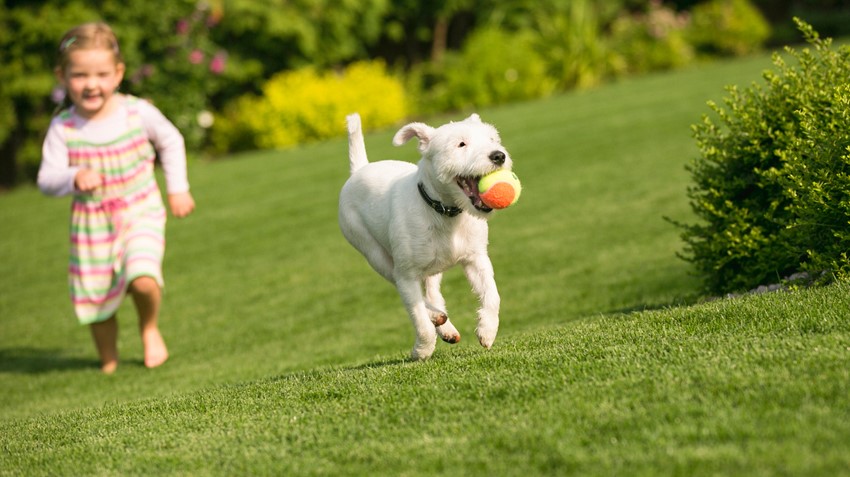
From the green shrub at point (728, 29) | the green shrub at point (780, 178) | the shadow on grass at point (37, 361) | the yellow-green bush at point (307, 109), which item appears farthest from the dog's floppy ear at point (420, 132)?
the green shrub at point (728, 29)

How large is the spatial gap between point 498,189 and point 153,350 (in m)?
4.63

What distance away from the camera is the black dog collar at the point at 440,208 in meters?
5.09

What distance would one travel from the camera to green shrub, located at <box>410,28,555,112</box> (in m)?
24.1

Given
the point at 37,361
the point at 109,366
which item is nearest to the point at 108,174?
the point at 109,366

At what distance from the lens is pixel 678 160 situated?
14.1 metres

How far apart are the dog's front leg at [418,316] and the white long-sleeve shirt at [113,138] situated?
303 cm

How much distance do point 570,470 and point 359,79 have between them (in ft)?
66.8

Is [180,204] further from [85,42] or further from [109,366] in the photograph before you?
[109,366]

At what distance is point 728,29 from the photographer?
28.9 metres

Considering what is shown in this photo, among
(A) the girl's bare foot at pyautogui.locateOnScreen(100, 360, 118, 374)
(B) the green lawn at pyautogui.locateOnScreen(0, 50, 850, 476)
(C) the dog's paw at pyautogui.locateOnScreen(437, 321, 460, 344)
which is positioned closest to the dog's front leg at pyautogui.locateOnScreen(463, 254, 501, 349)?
(B) the green lawn at pyautogui.locateOnScreen(0, 50, 850, 476)

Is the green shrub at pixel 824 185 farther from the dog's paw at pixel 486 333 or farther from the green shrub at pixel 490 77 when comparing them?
the green shrub at pixel 490 77

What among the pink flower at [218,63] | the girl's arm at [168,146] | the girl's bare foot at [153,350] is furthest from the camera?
the pink flower at [218,63]

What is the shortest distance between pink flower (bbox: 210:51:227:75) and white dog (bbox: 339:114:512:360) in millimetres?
17449

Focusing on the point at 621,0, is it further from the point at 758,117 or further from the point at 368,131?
the point at 758,117
